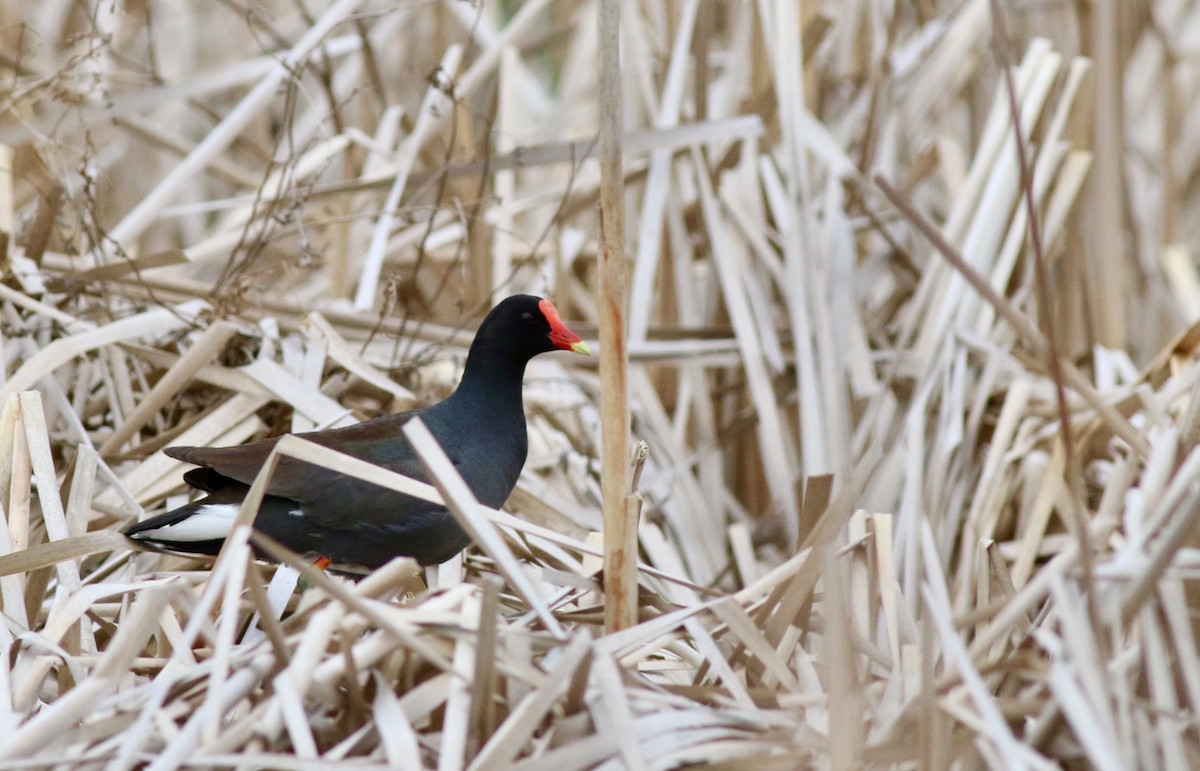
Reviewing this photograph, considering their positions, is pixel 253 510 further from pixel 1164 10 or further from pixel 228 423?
pixel 1164 10

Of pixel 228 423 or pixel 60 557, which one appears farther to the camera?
pixel 228 423

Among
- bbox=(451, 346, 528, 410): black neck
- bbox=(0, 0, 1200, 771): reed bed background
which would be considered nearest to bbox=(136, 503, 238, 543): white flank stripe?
bbox=(0, 0, 1200, 771): reed bed background

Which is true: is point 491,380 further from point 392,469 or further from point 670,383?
point 670,383

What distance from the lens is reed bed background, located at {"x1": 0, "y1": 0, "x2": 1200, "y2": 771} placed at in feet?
4.37

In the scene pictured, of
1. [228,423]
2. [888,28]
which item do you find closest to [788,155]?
[888,28]

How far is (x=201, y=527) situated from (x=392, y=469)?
0.30 m

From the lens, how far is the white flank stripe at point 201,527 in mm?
1920

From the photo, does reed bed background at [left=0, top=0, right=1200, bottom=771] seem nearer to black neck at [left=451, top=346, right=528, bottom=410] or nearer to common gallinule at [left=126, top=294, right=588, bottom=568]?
common gallinule at [left=126, top=294, right=588, bottom=568]

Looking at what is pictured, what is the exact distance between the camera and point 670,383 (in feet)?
10.3

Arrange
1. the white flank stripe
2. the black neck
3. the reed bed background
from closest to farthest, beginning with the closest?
the reed bed background → the white flank stripe → the black neck

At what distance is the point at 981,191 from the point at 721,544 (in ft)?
3.28

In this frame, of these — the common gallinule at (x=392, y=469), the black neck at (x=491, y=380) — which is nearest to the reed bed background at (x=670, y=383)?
the common gallinule at (x=392, y=469)

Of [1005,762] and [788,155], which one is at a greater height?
[788,155]

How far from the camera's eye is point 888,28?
321 cm
